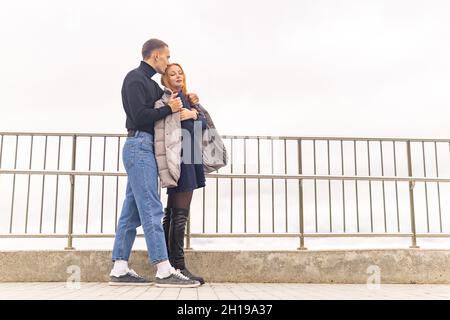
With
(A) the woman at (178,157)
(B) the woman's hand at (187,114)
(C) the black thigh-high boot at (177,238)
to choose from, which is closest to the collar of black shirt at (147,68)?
(A) the woman at (178,157)

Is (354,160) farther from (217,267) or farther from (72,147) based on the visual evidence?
(72,147)

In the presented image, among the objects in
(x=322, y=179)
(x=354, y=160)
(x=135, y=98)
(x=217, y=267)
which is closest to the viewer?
(x=135, y=98)

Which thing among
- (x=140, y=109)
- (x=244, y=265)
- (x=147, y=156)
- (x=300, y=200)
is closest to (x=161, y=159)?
(x=147, y=156)

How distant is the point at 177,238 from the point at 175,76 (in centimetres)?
138

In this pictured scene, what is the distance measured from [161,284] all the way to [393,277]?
2783 millimetres

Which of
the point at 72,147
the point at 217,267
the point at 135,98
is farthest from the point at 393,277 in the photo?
the point at 72,147

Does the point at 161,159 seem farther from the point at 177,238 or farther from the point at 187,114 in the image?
the point at 177,238

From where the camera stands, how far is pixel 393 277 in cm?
537

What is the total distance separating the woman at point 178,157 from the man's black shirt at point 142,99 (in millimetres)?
79

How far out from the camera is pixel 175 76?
4.16 meters

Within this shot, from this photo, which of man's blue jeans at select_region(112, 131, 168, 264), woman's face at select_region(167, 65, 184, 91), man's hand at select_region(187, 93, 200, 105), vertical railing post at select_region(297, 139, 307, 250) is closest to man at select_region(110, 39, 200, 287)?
man's blue jeans at select_region(112, 131, 168, 264)

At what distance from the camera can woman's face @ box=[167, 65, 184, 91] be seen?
4160mm

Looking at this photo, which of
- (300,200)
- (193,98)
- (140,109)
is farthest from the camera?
(300,200)

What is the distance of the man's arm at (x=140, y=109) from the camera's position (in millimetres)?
3879
